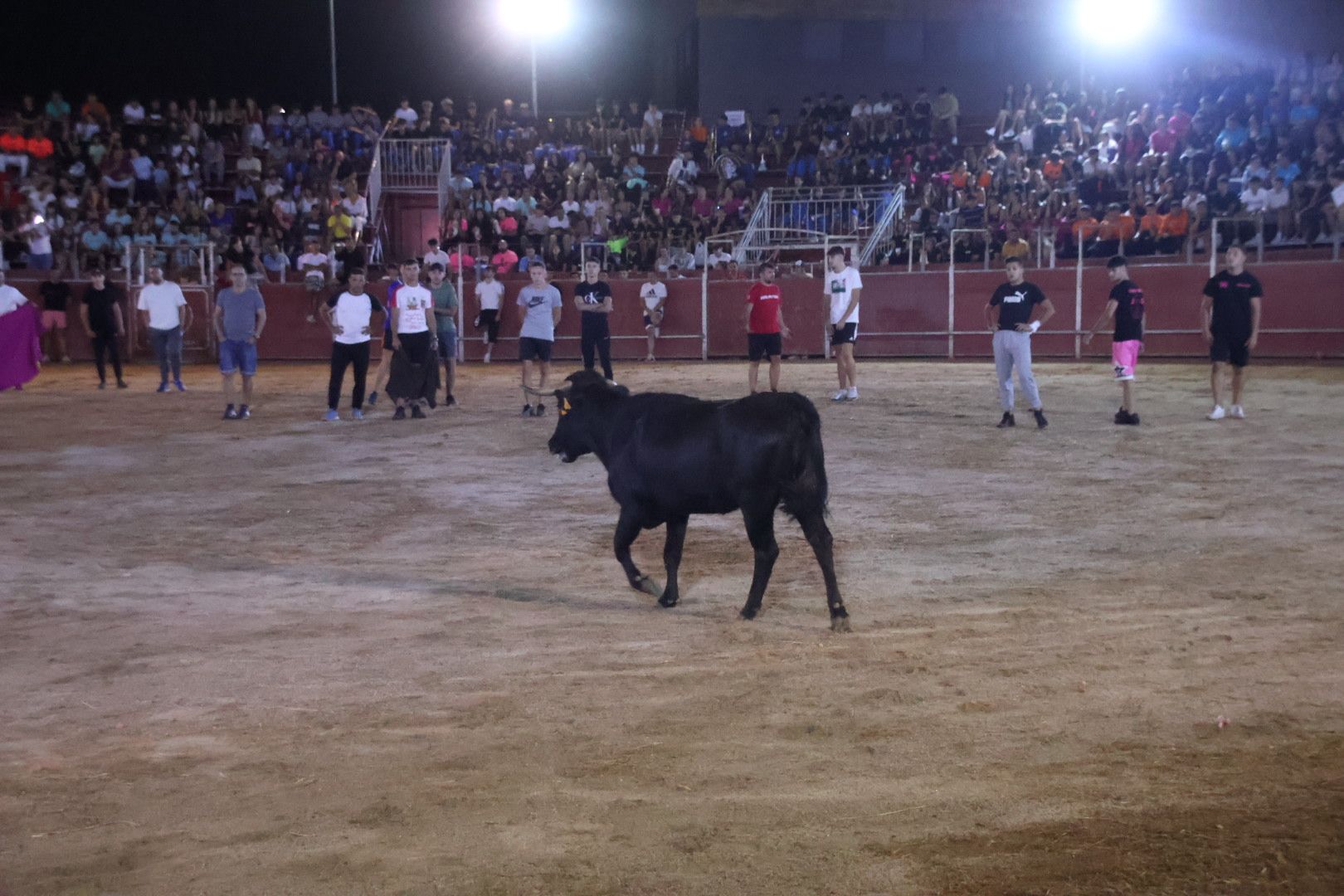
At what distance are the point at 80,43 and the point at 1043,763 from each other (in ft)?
128

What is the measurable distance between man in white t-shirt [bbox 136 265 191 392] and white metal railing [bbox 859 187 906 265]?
515 inches

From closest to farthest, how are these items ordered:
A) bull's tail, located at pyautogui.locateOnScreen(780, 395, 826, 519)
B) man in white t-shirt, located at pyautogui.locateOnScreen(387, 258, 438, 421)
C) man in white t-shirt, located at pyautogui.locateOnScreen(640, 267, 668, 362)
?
bull's tail, located at pyautogui.locateOnScreen(780, 395, 826, 519)
man in white t-shirt, located at pyautogui.locateOnScreen(387, 258, 438, 421)
man in white t-shirt, located at pyautogui.locateOnScreen(640, 267, 668, 362)

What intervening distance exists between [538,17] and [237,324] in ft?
79.3

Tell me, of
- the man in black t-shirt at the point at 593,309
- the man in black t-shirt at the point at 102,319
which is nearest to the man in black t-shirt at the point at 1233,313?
the man in black t-shirt at the point at 593,309

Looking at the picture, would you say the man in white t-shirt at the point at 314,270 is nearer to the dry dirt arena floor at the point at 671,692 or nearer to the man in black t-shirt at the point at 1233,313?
the dry dirt arena floor at the point at 671,692

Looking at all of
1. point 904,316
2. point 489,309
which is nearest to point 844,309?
point 904,316

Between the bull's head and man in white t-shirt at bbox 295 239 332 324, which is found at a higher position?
man in white t-shirt at bbox 295 239 332 324

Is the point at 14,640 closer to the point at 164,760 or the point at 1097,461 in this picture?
the point at 164,760

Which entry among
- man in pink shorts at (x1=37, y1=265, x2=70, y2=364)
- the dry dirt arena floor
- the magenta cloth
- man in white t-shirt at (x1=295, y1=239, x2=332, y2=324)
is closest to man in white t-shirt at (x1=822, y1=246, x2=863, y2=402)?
the dry dirt arena floor

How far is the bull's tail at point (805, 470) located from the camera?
5.95 meters

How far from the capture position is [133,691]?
5203 millimetres

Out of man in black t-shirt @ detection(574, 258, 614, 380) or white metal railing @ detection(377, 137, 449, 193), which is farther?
white metal railing @ detection(377, 137, 449, 193)

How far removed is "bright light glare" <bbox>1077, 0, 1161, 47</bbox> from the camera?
31.8 m

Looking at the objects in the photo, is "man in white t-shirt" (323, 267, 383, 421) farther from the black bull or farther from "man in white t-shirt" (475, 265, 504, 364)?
"man in white t-shirt" (475, 265, 504, 364)
